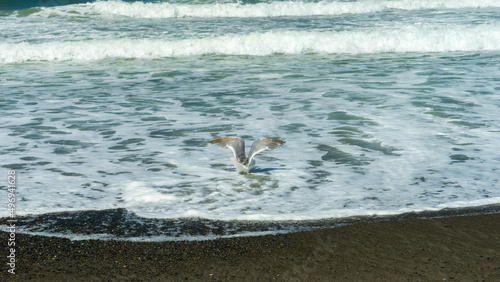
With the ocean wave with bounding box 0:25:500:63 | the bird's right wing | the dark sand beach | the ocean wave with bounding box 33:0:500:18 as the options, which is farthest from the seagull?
the ocean wave with bounding box 33:0:500:18

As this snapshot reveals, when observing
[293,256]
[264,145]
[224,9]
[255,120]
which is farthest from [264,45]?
[293,256]

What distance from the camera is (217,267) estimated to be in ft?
11.7

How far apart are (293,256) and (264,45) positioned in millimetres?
13827

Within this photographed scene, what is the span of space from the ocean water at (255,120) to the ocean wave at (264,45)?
6 centimetres

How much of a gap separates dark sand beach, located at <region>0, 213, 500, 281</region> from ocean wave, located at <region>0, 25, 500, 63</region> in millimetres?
12957

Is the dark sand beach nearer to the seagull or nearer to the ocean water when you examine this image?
the ocean water

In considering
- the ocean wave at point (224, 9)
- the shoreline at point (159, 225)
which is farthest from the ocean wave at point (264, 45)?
the shoreline at point (159, 225)

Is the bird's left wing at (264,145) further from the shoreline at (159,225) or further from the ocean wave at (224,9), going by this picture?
the ocean wave at (224,9)

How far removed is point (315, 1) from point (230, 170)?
23.3 metres

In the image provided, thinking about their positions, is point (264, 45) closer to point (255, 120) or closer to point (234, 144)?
point (255, 120)

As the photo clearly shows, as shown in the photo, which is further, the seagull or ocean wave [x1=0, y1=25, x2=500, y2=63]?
ocean wave [x1=0, y1=25, x2=500, y2=63]

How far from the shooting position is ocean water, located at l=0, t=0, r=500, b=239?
16.3 ft

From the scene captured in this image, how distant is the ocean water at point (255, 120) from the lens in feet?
16.3

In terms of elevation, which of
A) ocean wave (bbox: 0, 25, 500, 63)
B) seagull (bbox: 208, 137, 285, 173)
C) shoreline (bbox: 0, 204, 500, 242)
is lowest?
ocean wave (bbox: 0, 25, 500, 63)
